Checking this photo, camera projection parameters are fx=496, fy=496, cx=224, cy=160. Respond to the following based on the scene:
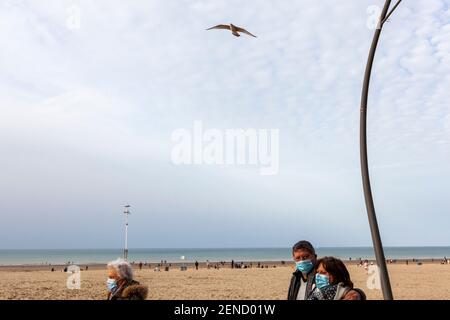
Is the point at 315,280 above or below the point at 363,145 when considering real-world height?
below

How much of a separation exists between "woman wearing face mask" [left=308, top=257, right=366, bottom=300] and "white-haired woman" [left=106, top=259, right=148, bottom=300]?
5.29 ft

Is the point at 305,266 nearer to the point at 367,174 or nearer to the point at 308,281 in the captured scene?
the point at 308,281

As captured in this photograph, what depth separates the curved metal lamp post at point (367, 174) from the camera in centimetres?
607

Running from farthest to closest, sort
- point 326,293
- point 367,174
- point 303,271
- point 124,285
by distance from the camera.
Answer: point 367,174 < point 303,271 < point 124,285 < point 326,293

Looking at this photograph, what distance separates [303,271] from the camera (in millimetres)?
5238

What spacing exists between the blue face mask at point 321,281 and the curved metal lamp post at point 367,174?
1620 mm

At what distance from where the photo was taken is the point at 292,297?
5254mm

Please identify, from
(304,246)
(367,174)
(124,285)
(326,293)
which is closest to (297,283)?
(304,246)

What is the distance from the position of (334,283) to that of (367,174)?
2.72 metres

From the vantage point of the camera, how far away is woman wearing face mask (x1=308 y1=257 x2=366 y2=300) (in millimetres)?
4176

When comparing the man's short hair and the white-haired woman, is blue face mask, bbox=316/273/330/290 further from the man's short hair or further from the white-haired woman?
the white-haired woman
